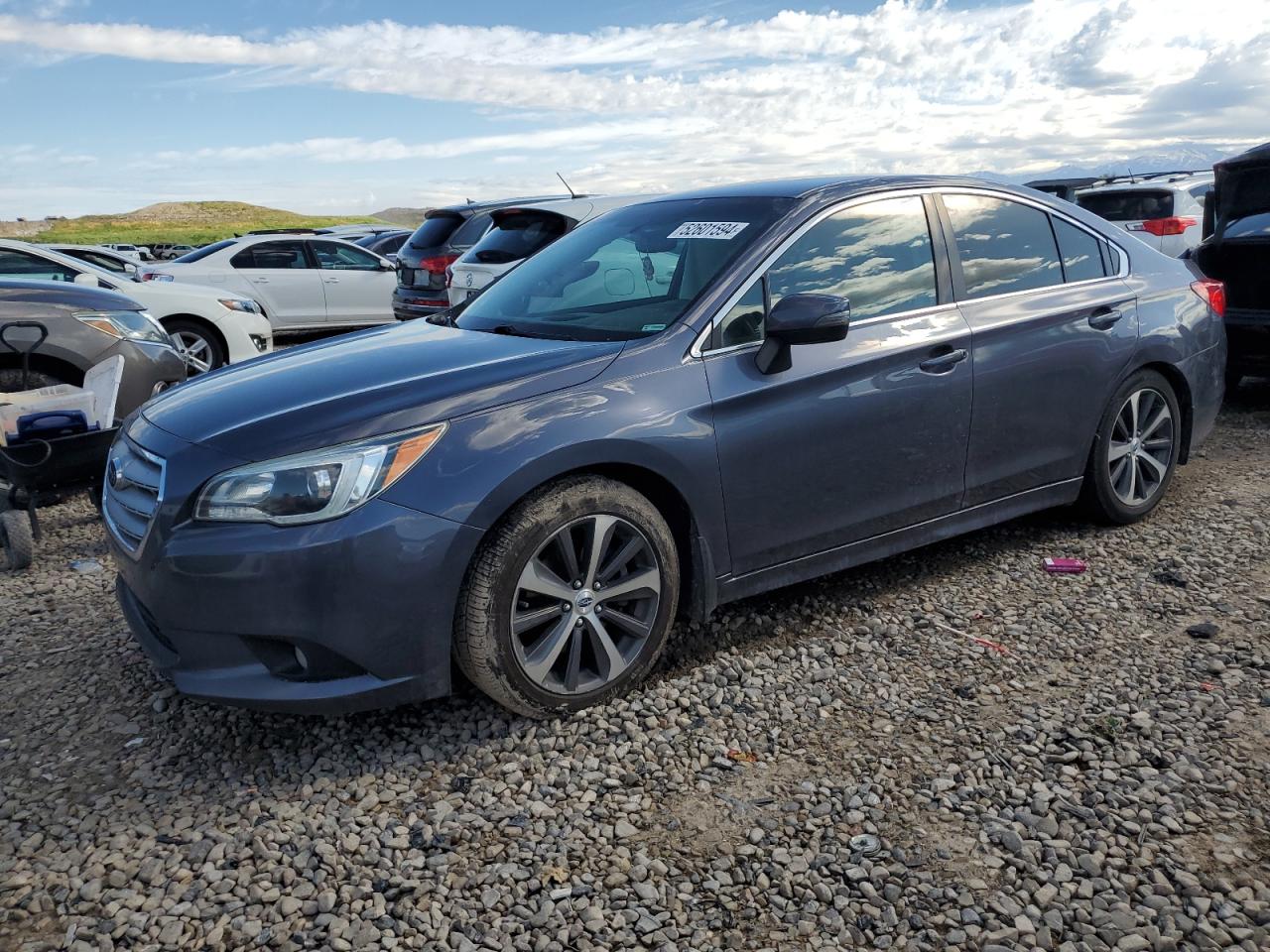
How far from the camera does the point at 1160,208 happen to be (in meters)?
12.7

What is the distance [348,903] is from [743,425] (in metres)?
1.90

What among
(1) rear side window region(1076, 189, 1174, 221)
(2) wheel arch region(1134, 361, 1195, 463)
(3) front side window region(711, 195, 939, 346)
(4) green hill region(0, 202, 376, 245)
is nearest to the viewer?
(3) front side window region(711, 195, 939, 346)

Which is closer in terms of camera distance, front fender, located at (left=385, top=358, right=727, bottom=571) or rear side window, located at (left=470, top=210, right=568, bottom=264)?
front fender, located at (left=385, top=358, right=727, bottom=571)

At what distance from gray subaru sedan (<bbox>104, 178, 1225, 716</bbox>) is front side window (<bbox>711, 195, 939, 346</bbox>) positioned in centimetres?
1

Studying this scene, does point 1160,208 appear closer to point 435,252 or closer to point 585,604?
point 435,252

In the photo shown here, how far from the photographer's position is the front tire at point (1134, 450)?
4910 millimetres

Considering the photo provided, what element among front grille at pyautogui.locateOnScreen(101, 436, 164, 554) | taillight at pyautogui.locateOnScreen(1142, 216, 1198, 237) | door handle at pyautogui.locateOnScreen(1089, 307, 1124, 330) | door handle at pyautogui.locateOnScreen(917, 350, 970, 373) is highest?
front grille at pyautogui.locateOnScreen(101, 436, 164, 554)

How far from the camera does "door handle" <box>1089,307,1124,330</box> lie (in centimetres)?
475

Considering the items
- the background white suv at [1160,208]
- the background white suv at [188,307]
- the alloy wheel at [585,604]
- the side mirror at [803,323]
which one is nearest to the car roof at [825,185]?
the side mirror at [803,323]

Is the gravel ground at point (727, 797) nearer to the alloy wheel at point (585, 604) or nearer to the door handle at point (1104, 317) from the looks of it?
the alloy wheel at point (585, 604)

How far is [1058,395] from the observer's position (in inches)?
182

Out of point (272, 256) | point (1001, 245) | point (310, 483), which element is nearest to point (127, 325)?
point (310, 483)

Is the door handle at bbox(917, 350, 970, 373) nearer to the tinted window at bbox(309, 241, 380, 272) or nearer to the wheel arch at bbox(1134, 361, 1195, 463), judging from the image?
the wheel arch at bbox(1134, 361, 1195, 463)

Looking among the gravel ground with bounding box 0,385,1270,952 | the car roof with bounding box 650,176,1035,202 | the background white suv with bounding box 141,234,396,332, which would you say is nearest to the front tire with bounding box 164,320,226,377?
the background white suv with bounding box 141,234,396,332
